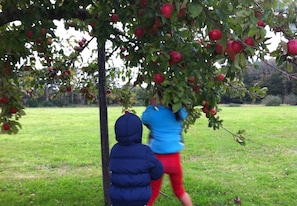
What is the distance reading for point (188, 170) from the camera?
6742mm

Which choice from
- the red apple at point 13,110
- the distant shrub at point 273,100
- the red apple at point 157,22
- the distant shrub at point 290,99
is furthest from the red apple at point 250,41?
the distant shrub at point 273,100

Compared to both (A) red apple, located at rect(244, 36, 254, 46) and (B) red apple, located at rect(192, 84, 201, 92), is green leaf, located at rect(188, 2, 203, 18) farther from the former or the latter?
(B) red apple, located at rect(192, 84, 201, 92)

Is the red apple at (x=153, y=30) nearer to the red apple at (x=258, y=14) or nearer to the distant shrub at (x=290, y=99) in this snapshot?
the red apple at (x=258, y=14)

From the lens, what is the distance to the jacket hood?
2.42m

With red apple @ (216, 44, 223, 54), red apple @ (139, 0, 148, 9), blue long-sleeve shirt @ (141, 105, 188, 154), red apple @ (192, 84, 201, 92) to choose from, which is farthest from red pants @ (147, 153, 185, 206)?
red apple @ (139, 0, 148, 9)

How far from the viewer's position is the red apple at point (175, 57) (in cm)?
250

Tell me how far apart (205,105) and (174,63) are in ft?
2.47

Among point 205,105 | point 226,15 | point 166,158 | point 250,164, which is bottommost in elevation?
point 250,164

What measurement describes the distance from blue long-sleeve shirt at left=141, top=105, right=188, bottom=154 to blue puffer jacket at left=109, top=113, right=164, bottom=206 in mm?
261

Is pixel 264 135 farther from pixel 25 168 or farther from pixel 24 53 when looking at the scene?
pixel 24 53

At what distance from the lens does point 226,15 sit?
1942 mm

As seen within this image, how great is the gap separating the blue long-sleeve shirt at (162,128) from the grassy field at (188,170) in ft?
6.35

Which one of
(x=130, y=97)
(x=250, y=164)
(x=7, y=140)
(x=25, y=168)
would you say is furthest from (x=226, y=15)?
(x=7, y=140)

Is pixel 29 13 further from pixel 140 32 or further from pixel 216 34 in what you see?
pixel 216 34
